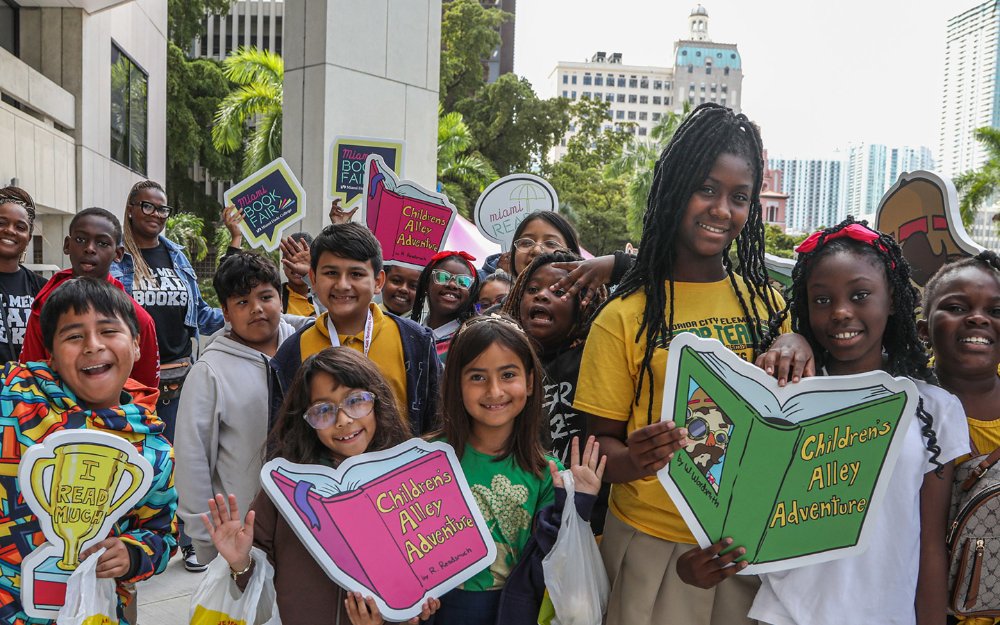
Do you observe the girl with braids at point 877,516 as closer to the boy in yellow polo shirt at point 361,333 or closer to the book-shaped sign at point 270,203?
the boy in yellow polo shirt at point 361,333

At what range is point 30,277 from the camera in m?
4.10

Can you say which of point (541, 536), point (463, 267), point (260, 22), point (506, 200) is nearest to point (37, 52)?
point (506, 200)

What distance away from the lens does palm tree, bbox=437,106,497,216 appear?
2223cm

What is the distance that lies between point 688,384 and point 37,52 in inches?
572

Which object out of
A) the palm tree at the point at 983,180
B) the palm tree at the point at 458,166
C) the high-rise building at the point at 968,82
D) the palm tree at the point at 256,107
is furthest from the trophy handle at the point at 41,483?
the high-rise building at the point at 968,82

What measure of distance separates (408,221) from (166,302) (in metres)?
1.54

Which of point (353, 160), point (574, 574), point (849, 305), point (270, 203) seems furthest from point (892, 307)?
point (353, 160)

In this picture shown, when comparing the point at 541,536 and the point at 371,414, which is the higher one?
the point at 371,414

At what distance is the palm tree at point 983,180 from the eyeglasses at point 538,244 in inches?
1049

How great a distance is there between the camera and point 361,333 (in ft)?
9.68

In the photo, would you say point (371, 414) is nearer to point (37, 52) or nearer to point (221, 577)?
point (221, 577)

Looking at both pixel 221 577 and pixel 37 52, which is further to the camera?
pixel 37 52

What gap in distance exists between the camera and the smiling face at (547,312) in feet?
9.34

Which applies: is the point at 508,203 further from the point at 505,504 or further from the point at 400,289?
the point at 505,504
